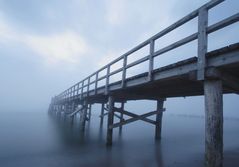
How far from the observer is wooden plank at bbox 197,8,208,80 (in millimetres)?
3893

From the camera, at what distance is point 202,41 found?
3936 millimetres

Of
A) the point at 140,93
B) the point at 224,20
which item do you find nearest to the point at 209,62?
the point at 224,20

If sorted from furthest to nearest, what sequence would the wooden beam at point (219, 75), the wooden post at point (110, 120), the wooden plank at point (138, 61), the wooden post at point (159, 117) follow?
1. the wooden post at point (159, 117)
2. the wooden post at point (110, 120)
3. the wooden plank at point (138, 61)
4. the wooden beam at point (219, 75)

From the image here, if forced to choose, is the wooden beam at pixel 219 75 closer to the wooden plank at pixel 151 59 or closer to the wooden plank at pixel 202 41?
the wooden plank at pixel 202 41

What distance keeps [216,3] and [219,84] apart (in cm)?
154

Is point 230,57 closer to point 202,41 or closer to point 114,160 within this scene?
point 202,41

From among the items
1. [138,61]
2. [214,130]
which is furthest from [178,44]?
[214,130]

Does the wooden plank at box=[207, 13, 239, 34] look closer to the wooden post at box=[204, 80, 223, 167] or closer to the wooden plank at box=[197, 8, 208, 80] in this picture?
the wooden plank at box=[197, 8, 208, 80]

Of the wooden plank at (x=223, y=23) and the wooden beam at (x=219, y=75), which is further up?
the wooden plank at (x=223, y=23)

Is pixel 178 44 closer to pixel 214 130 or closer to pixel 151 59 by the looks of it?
pixel 151 59

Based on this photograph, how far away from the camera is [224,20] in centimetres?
350

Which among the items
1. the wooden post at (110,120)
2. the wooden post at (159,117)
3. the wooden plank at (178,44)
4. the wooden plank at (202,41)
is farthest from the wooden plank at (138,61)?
the wooden post at (159,117)

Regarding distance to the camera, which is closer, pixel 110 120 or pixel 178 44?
pixel 178 44

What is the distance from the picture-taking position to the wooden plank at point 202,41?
3.89 metres
